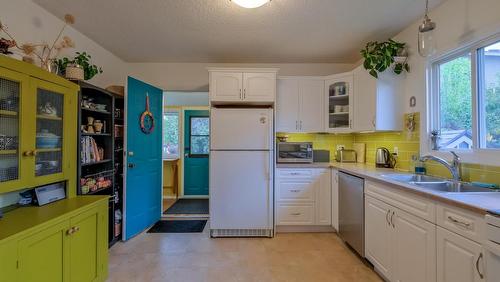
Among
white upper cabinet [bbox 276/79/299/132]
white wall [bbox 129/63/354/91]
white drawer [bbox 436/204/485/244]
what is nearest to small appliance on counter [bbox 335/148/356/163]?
white upper cabinet [bbox 276/79/299/132]

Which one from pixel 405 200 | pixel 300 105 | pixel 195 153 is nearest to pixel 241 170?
pixel 300 105

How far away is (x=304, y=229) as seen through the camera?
3354mm

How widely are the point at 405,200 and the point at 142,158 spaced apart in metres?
2.97

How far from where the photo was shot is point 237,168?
3.15m

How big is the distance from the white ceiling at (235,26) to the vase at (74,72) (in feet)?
1.77

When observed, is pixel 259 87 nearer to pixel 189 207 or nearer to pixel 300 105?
pixel 300 105

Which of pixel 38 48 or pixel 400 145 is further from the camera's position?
pixel 400 145

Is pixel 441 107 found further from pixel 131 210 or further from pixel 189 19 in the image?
pixel 131 210

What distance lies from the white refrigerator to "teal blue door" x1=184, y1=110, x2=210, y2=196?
229cm

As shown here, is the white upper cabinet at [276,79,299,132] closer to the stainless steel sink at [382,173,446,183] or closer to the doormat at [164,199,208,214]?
the stainless steel sink at [382,173,446,183]

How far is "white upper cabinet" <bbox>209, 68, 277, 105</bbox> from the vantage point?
319 centimetres

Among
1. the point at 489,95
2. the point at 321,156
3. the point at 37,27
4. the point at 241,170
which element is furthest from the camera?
the point at 321,156

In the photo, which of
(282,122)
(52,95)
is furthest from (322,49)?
(52,95)

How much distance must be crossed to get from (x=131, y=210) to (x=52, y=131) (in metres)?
1.53
